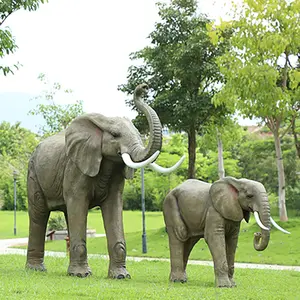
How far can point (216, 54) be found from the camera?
2528 cm

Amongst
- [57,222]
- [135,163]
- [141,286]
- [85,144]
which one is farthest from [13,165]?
[141,286]

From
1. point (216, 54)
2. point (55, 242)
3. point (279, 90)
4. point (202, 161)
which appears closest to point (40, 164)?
point (279, 90)

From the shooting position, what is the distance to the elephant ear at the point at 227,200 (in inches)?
425

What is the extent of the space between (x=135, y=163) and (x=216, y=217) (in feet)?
5.04

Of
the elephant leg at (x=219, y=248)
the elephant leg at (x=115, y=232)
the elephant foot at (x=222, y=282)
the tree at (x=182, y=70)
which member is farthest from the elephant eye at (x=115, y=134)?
the tree at (x=182, y=70)

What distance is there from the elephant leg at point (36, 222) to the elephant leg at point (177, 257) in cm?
271

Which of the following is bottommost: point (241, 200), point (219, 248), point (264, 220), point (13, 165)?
point (219, 248)

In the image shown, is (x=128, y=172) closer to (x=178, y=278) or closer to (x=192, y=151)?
(x=178, y=278)

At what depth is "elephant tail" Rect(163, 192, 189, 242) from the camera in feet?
37.8

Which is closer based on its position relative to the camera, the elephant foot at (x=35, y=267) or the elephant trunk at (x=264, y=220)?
the elephant trunk at (x=264, y=220)

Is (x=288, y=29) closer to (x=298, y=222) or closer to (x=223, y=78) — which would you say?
(x=223, y=78)

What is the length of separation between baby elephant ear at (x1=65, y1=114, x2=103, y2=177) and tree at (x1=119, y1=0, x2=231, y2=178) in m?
12.8

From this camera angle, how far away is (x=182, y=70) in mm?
24953

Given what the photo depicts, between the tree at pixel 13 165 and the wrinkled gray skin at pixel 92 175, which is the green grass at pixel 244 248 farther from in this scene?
the tree at pixel 13 165
